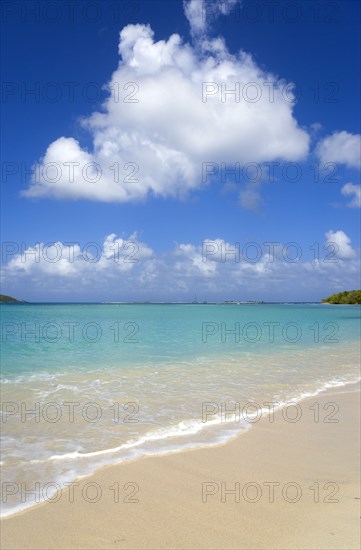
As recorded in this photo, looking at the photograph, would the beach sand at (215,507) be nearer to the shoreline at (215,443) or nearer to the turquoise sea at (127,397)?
the shoreline at (215,443)

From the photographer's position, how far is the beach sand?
3863 mm

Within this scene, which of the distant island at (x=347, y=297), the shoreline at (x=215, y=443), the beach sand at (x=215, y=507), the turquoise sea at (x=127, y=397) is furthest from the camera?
the distant island at (x=347, y=297)

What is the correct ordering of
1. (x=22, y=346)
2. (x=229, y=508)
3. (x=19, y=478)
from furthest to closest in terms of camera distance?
1. (x=22, y=346)
2. (x=19, y=478)
3. (x=229, y=508)

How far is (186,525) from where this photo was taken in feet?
13.5

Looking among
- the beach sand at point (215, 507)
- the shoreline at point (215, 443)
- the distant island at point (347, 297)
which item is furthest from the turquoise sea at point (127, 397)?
the distant island at point (347, 297)

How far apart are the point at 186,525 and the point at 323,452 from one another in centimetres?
329

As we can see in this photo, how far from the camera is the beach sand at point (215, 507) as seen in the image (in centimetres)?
386

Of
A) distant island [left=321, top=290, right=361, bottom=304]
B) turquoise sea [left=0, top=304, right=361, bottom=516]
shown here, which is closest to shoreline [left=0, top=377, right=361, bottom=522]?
turquoise sea [left=0, top=304, right=361, bottom=516]

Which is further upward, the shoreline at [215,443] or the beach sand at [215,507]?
the beach sand at [215,507]

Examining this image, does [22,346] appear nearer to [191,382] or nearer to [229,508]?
[191,382]

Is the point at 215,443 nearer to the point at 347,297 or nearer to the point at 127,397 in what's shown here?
the point at 127,397

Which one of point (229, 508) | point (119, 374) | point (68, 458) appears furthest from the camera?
point (119, 374)

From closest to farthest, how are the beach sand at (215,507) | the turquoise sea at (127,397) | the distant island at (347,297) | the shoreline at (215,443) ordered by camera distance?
the beach sand at (215,507)
the shoreline at (215,443)
the turquoise sea at (127,397)
the distant island at (347,297)

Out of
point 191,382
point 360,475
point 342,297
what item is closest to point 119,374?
point 191,382
